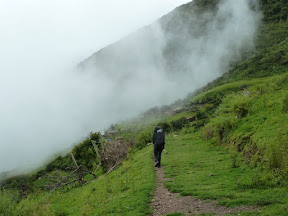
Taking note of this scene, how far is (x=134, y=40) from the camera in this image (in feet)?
648

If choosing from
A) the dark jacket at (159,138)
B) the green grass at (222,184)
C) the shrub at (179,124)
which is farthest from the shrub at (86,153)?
the green grass at (222,184)

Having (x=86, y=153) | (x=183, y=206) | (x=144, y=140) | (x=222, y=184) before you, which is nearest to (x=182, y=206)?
(x=183, y=206)

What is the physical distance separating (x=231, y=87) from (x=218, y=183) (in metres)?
48.1

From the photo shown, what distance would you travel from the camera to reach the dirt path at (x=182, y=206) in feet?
23.1

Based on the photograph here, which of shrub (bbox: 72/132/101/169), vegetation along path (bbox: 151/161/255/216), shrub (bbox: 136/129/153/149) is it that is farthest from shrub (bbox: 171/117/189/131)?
vegetation along path (bbox: 151/161/255/216)

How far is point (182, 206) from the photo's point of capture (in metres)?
8.02

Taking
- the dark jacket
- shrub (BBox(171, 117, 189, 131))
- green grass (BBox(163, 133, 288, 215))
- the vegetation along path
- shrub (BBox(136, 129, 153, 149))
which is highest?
the dark jacket

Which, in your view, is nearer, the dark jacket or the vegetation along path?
the vegetation along path

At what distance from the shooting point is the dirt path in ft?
23.1

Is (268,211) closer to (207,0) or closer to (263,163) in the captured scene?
(263,163)

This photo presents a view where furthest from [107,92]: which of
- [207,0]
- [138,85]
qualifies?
[207,0]

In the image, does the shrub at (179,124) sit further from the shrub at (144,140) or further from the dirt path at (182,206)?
the dirt path at (182,206)

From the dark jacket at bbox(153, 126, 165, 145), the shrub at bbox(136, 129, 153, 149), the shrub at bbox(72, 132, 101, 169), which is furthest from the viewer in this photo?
the shrub at bbox(72, 132, 101, 169)

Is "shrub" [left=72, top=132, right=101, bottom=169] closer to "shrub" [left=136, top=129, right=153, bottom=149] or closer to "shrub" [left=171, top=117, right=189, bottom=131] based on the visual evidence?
"shrub" [left=136, top=129, right=153, bottom=149]
